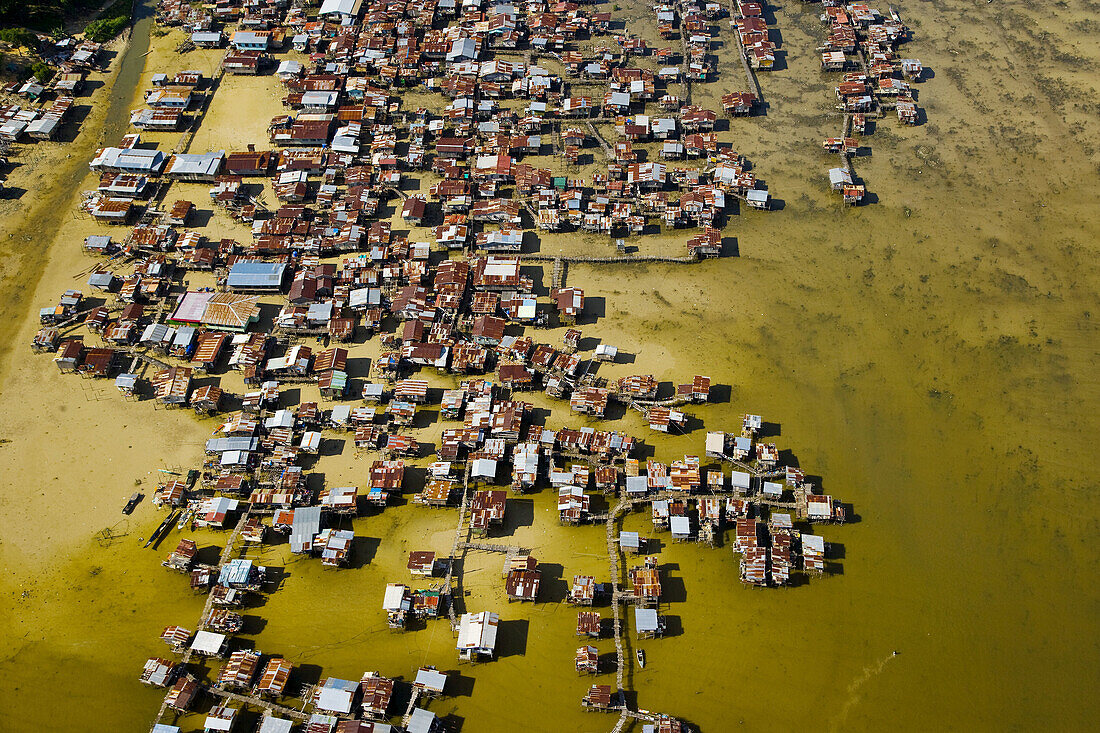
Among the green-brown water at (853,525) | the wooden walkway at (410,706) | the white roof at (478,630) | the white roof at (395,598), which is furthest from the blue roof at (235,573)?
the white roof at (478,630)

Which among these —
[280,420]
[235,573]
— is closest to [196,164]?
[280,420]

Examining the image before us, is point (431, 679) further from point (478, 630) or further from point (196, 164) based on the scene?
point (196, 164)

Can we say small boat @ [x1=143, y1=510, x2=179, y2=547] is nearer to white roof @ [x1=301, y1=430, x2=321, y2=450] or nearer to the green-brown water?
the green-brown water

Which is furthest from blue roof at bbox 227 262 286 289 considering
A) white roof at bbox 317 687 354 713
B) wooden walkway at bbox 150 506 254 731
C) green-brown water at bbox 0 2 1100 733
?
white roof at bbox 317 687 354 713

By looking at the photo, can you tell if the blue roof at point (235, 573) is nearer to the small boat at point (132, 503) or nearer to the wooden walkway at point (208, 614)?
the wooden walkway at point (208, 614)

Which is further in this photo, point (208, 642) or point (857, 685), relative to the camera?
point (208, 642)

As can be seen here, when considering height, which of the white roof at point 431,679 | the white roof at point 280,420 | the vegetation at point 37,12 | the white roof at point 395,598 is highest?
the vegetation at point 37,12

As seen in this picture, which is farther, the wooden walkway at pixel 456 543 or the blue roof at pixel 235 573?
the blue roof at pixel 235 573
